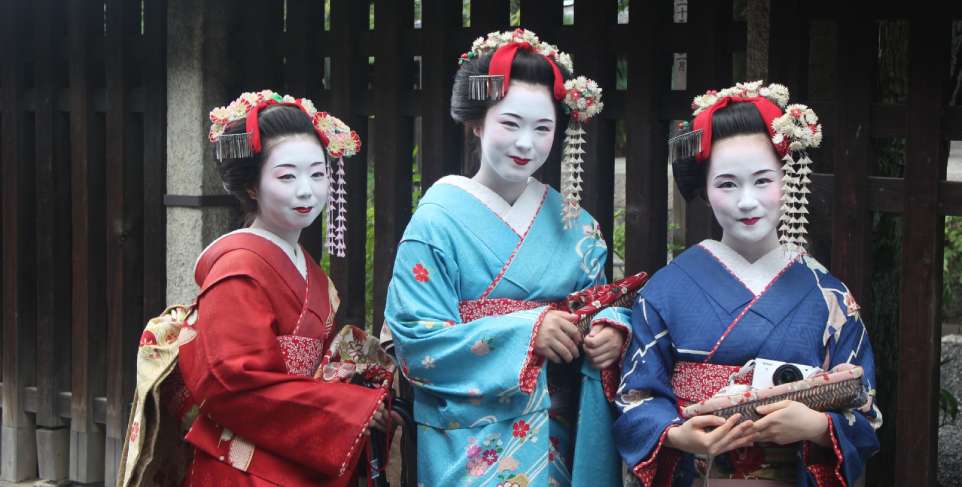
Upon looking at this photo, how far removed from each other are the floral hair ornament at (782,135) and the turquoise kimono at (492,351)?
582 millimetres

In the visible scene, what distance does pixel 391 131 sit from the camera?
17.8 ft

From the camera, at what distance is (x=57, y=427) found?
22.2 ft

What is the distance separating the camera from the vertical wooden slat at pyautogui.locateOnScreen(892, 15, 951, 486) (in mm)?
4047

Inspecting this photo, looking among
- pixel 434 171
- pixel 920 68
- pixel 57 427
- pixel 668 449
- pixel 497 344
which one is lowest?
pixel 57 427

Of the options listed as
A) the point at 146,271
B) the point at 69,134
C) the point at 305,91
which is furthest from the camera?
the point at 69,134

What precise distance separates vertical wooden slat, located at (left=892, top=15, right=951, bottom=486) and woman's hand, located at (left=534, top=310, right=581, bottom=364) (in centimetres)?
110

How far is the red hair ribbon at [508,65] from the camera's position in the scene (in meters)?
4.03

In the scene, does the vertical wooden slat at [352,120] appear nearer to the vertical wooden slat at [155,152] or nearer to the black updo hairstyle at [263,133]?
the vertical wooden slat at [155,152]

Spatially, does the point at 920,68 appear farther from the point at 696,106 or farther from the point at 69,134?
the point at 69,134

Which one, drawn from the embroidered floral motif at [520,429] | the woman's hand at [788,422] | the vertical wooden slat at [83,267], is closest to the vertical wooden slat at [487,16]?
the embroidered floral motif at [520,429]

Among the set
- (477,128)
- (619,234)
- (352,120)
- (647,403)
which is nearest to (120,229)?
(352,120)

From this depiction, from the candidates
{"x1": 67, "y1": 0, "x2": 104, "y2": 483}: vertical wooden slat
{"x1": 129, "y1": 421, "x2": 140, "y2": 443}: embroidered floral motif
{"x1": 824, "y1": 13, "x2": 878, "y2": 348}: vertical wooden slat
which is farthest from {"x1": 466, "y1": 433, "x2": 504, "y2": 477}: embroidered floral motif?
{"x1": 67, "y1": 0, "x2": 104, "y2": 483}: vertical wooden slat

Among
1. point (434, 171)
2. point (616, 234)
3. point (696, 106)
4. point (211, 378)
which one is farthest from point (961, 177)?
point (211, 378)

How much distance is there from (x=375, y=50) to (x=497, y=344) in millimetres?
2012
